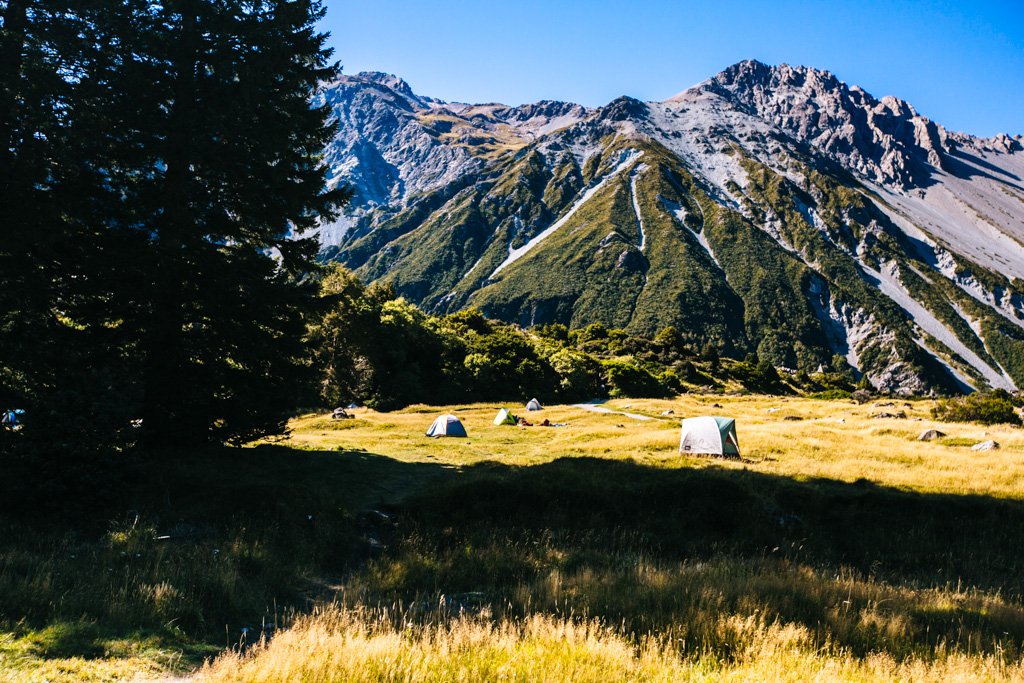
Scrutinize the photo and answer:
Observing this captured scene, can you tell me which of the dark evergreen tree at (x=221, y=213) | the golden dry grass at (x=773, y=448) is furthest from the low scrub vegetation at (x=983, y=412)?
the dark evergreen tree at (x=221, y=213)

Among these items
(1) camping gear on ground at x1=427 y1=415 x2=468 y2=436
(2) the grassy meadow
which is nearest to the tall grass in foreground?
(2) the grassy meadow

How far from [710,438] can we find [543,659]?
21101 millimetres

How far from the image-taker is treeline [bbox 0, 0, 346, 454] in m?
12.1

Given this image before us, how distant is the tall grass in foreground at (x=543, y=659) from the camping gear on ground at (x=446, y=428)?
988 inches

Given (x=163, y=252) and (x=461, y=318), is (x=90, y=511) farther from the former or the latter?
(x=461, y=318)

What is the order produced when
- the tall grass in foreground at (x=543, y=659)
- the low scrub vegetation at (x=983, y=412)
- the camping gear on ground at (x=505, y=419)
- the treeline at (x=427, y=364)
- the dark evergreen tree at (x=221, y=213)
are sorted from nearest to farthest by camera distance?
the tall grass in foreground at (x=543, y=659), the dark evergreen tree at (x=221, y=213), the low scrub vegetation at (x=983, y=412), the camping gear on ground at (x=505, y=419), the treeline at (x=427, y=364)

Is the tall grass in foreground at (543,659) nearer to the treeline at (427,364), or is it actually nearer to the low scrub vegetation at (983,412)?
the treeline at (427,364)

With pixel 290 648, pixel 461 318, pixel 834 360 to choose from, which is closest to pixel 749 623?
pixel 290 648

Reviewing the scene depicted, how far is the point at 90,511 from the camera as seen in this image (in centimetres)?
1077

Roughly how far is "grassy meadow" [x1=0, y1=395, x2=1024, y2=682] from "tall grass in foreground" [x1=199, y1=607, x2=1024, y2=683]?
33mm

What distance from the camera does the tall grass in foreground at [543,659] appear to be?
5.16m

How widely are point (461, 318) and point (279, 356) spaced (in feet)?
226

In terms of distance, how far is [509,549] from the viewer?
37.3 feet

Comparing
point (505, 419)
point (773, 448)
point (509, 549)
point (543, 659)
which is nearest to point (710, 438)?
point (773, 448)
